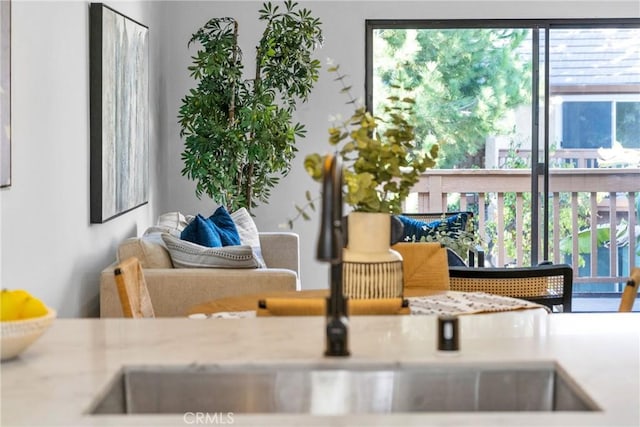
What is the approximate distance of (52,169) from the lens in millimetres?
3643

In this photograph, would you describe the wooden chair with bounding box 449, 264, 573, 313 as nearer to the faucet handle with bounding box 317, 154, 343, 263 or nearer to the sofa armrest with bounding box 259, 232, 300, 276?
the sofa armrest with bounding box 259, 232, 300, 276

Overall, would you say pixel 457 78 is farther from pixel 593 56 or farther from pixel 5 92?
pixel 5 92

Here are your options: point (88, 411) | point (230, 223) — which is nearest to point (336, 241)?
point (88, 411)

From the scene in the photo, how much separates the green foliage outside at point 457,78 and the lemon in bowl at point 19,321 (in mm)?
5119

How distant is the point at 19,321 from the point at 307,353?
1.67ft

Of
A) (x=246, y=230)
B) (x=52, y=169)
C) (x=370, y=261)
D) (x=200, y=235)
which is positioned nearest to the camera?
(x=370, y=261)

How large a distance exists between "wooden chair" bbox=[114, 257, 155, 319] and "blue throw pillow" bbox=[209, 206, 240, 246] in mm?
1741

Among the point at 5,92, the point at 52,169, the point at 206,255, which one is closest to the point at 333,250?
the point at 5,92

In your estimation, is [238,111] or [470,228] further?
[238,111]

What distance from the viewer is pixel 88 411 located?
55.7 inches

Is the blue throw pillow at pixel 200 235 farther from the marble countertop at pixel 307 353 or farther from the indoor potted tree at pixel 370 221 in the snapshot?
the marble countertop at pixel 307 353

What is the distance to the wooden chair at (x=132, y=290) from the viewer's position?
2.88 m

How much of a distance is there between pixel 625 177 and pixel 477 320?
16.5 feet

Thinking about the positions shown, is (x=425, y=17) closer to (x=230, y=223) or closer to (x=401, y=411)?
(x=230, y=223)
